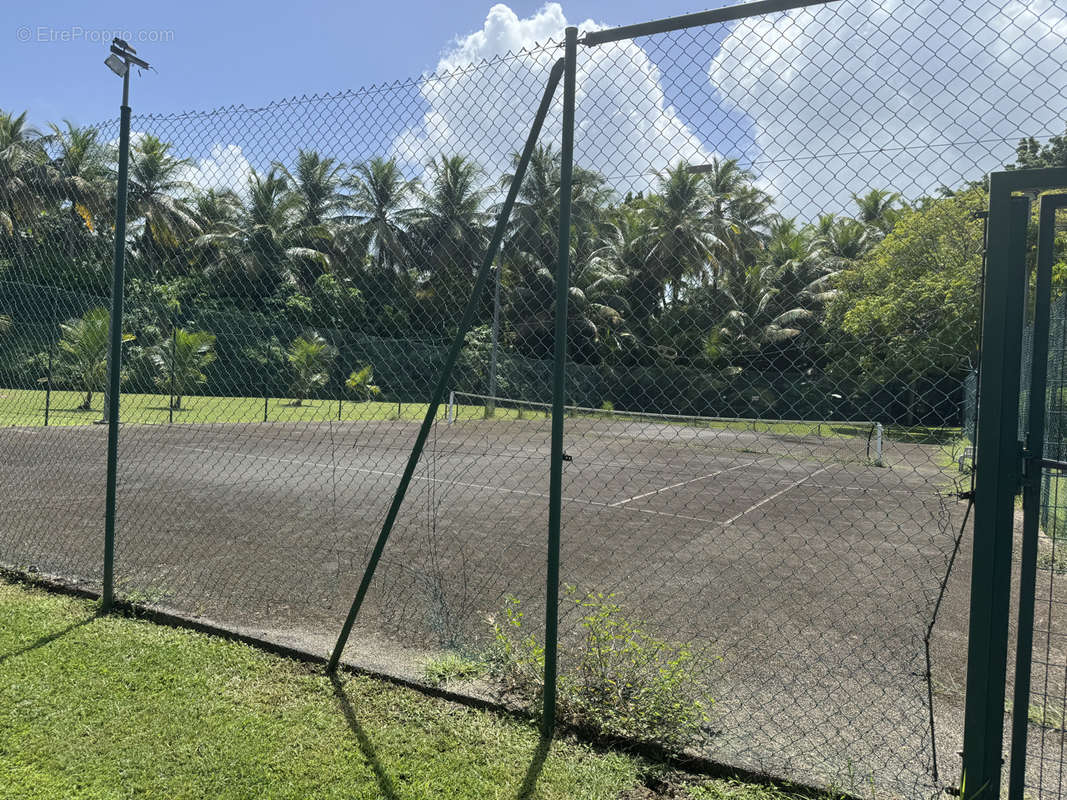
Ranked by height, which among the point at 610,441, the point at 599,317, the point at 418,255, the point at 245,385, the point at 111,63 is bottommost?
the point at 610,441

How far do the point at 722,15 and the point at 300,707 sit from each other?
10.2 ft

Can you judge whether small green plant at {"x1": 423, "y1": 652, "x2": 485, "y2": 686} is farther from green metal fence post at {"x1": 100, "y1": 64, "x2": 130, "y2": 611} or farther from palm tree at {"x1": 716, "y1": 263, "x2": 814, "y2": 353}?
palm tree at {"x1": 716, "y1": 263, "x2": 814, "y2": 353}

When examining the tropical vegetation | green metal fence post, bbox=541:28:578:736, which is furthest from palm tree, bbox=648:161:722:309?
green metal fence post, bbox=541:28:578:736

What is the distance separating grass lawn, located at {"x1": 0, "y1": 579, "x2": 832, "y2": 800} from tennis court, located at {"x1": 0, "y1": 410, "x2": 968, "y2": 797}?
1.26 feet

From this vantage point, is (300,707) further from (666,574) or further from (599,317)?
(599,317)

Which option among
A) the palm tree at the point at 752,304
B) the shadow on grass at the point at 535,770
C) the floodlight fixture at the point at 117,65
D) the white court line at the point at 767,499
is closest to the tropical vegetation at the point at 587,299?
the palm tree at the point at 752,304

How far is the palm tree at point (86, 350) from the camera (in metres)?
15.5

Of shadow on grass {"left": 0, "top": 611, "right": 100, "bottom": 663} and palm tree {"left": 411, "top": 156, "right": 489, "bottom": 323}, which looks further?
palm tree {"left": 411, "top": 156, "right": 489, "bottom": 323}

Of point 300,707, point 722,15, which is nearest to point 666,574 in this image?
point 300,707

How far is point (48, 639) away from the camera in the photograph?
3367 millimetres

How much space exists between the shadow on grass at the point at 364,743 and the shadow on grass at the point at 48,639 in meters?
1.41

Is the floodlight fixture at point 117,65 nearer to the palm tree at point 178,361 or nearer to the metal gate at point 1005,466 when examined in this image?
the metal gate at point 1005,466

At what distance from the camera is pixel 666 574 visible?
584 cm

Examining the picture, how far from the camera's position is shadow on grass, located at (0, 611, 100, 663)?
317 centimetres
